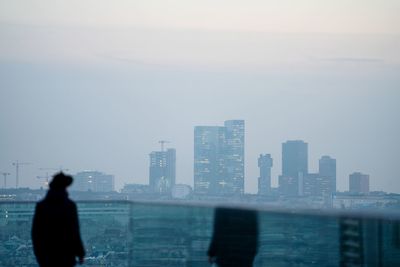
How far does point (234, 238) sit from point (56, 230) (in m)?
2.00

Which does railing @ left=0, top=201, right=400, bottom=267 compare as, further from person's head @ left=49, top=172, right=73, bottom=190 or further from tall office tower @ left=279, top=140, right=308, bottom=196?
tall office tower @ left=279, top=140, right=308, bottom=196

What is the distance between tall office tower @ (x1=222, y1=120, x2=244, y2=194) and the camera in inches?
5266

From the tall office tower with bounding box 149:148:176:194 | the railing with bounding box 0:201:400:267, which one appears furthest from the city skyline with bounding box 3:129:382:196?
the railing with bounding box 0:201:400:267

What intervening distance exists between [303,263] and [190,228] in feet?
7.69

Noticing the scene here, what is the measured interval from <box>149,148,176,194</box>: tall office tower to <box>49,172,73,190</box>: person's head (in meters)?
106

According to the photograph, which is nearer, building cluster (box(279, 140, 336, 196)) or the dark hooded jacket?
the dark hooded jacket

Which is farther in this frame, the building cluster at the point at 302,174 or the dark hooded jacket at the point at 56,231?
the building cluster at the point at 302,174

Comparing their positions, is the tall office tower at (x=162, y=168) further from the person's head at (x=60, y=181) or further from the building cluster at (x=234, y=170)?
the person's head at (x=60, y=181)

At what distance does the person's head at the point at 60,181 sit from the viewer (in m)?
11.3

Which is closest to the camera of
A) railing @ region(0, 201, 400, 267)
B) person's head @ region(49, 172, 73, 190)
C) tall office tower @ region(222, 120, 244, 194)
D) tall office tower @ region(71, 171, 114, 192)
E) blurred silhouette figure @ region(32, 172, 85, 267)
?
railing @ region(0, 201, 400, 267)

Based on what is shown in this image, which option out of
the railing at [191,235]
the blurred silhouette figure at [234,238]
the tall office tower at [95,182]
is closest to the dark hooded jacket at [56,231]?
the blurred silhouette figure at [234,238]

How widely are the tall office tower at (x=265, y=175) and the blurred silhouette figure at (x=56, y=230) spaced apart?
117216 millimetres

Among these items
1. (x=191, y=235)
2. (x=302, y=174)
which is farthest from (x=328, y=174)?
(x=191, y=235)

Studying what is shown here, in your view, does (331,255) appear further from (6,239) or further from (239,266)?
(6,239)
